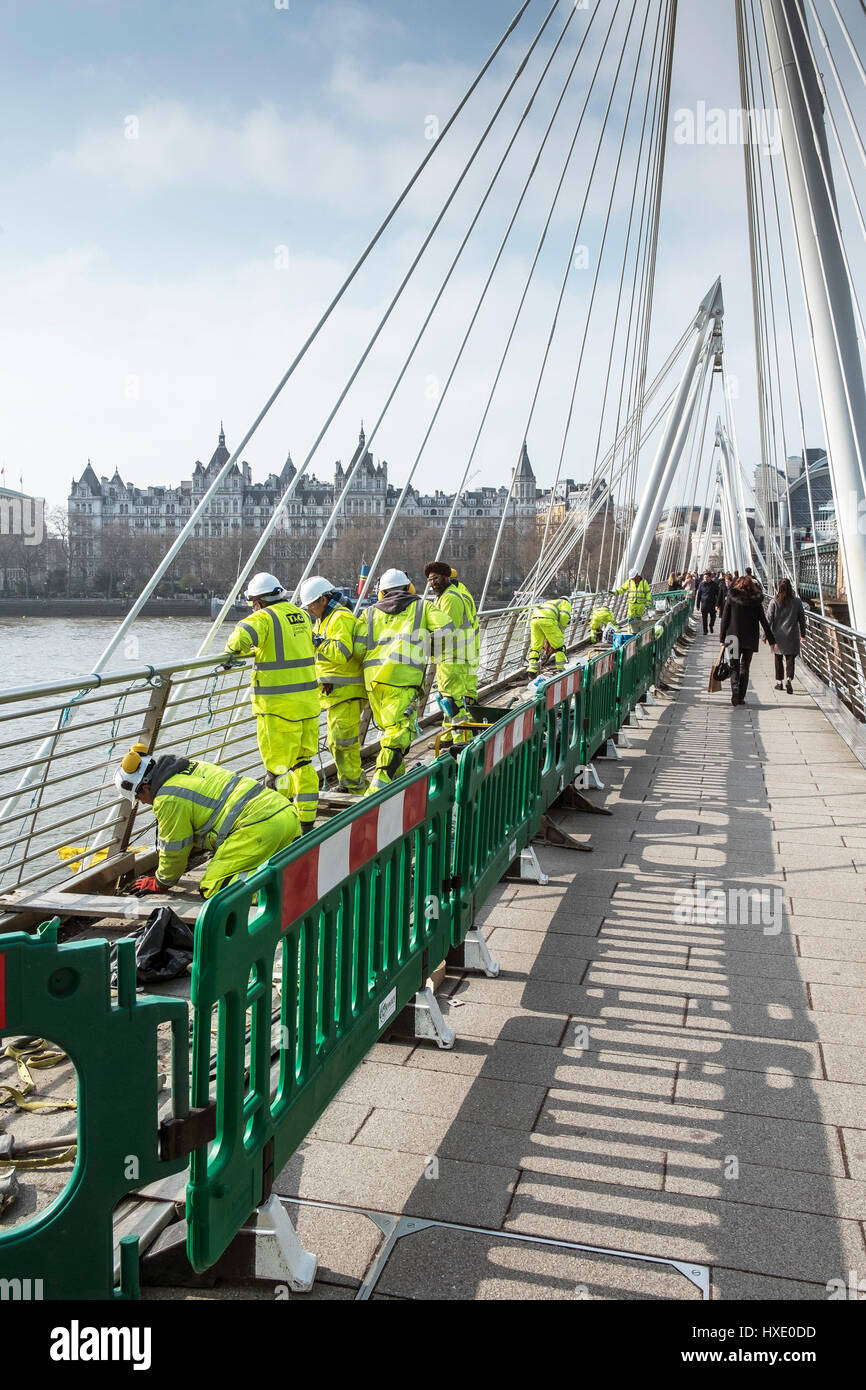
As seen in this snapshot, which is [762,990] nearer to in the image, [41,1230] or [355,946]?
[355,946]

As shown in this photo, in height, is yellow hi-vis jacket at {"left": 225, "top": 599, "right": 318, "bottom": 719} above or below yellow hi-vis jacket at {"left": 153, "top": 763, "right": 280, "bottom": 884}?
above

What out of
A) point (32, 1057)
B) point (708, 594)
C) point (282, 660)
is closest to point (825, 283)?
point (282, 660)

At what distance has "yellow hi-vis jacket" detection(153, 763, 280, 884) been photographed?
4.79 m

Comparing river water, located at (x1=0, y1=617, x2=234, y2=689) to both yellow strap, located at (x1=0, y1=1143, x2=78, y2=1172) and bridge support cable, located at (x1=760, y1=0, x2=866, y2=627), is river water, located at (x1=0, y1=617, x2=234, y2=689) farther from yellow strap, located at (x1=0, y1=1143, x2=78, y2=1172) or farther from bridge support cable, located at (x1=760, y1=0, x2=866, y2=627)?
yellow strap, located at (x1=0, y1=1143, x2=78, y2=1172)

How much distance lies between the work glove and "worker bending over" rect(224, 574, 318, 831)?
4.62ft

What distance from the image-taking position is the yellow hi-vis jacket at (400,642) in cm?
703

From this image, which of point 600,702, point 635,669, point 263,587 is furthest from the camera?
point 635,669

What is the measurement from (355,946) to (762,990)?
218 cm

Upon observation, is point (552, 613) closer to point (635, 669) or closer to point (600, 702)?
point (635, 669)

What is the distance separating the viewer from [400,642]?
23.0ft

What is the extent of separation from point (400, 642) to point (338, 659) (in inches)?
23.3

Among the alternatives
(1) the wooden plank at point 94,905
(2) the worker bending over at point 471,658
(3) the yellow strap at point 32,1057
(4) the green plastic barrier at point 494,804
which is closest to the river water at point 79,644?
(2) the worker bending over at point 471,658

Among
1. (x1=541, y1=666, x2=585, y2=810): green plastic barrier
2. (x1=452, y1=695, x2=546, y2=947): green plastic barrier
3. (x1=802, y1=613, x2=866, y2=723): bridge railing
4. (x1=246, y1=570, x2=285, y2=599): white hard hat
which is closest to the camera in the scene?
(x1=452, y1=695, x2=546, y2=947): green plastic barrier

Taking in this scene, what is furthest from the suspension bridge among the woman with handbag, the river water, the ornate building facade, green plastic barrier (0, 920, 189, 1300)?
the ornate building facade
